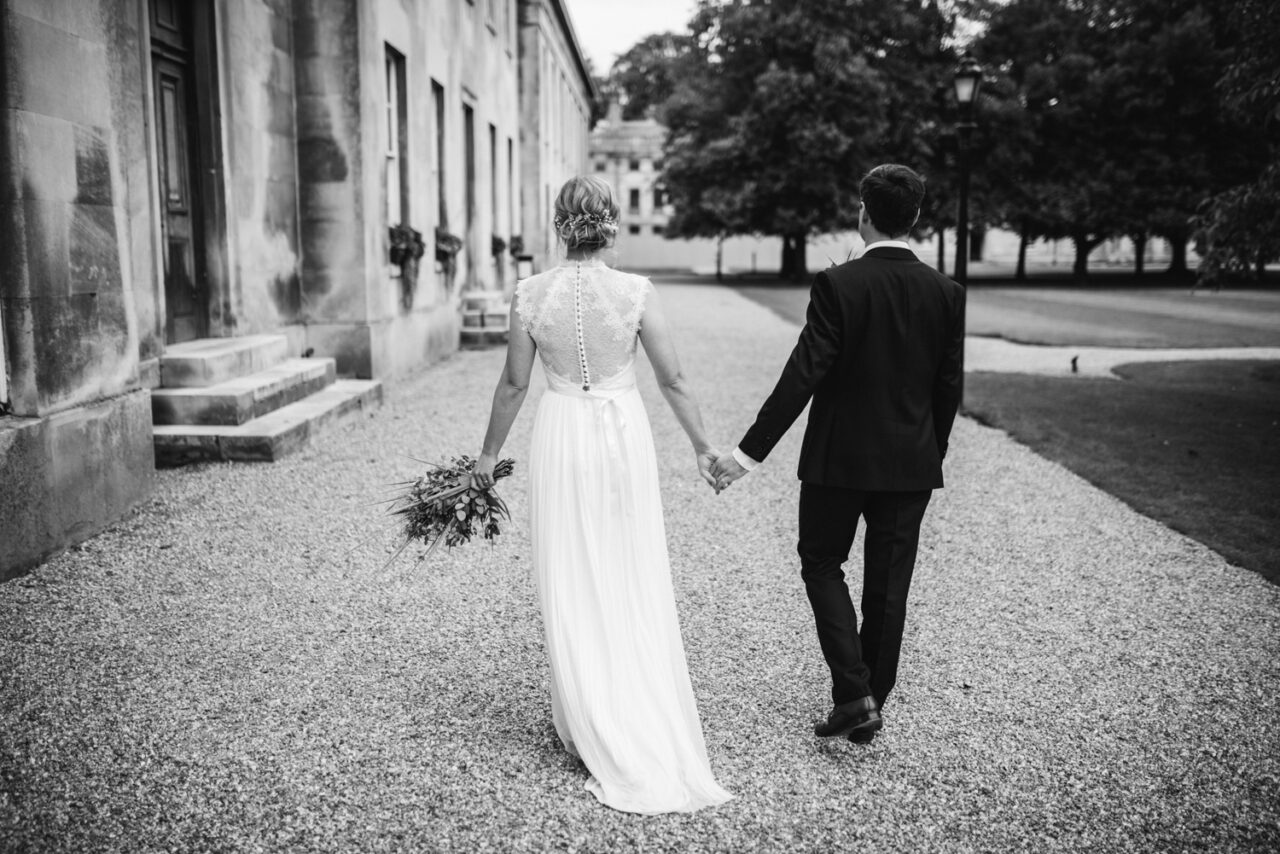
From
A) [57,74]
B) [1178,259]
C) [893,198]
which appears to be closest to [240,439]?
[57,74]

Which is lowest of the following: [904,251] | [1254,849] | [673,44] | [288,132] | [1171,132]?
[1254,849]

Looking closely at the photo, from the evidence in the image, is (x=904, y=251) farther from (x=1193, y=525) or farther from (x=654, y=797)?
(x=1193, y=525)

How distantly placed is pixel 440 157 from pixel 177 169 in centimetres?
723

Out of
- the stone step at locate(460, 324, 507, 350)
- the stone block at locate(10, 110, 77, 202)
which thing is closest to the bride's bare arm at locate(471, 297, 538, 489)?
the stone block at locate(10, 110, 77, 202)

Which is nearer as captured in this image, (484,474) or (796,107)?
(484,474)

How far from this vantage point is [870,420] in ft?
12.2

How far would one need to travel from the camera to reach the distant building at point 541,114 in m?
28.1

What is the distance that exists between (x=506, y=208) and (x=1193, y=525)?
58.8 ft

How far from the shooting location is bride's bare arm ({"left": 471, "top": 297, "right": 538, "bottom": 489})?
366 cm

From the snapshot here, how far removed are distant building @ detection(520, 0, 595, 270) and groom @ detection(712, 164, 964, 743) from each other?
2110cm

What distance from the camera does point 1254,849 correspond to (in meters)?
3.21

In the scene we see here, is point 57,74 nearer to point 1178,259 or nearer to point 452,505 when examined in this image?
point 452,505

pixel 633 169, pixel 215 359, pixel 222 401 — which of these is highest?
pixel 633 169

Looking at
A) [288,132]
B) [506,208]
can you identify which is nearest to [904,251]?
[288,132]
